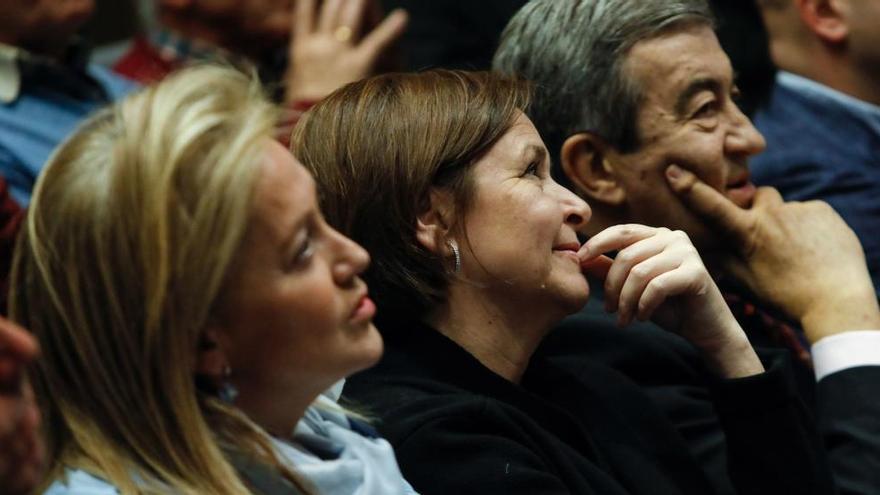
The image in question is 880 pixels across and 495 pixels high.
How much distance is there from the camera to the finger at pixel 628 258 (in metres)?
1.59

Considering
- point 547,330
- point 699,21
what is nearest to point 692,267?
point 547,330

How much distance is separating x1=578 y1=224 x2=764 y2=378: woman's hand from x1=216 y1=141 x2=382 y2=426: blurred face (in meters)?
0.43

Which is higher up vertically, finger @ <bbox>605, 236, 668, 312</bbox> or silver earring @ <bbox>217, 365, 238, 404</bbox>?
silver earring @ <bbox>217, 365, 238, 404</bbox>

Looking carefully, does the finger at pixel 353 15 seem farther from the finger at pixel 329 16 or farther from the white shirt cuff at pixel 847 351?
the white shirt cuff at pixel 847 351

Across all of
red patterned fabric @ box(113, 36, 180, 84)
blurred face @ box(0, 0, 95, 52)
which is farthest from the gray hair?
red patterned fabric @ box(113, 36, 180, 84)

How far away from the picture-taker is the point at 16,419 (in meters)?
0.93

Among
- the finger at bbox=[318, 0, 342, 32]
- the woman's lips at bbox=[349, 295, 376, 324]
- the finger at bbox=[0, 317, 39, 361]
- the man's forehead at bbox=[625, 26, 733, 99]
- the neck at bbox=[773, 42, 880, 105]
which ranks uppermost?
the finger at bbox=[0, 317, 39, 361]

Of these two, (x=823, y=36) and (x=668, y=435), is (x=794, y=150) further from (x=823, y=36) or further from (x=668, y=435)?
(x=668, y=435)

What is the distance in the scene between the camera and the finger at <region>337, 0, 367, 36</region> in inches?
109

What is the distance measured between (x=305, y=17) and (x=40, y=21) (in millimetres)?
575

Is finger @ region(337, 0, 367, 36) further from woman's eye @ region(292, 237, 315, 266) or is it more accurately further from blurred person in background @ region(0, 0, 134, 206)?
woman's eye @ region(292, 237, 315, 266)

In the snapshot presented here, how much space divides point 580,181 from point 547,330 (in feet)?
1.15

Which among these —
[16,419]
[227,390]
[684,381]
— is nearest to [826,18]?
[684,381]

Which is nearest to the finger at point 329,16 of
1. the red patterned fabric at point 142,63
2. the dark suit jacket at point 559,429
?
the red patterned fabric at point 142,63
